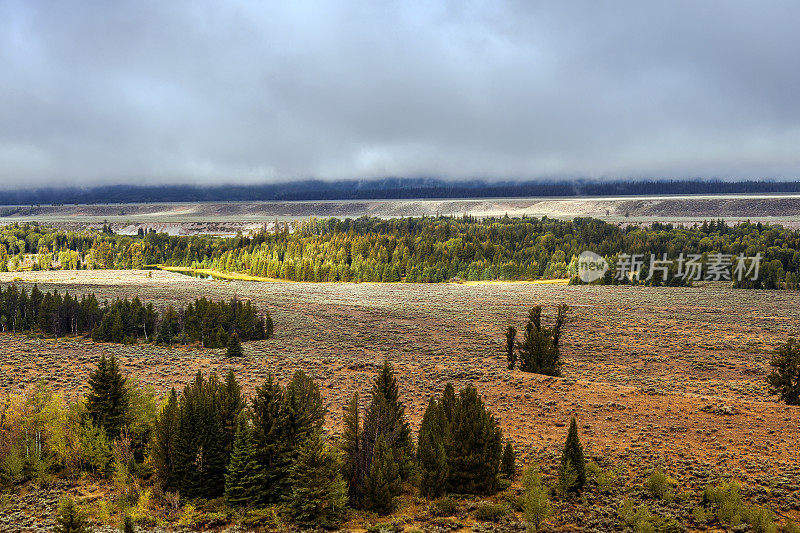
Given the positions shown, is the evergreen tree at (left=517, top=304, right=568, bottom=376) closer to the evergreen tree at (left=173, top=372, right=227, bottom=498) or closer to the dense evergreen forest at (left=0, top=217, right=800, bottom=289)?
the evergreen tree at (left=173, top=372, right=227, bottom=498)

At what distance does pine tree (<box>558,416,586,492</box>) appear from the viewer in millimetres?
30547

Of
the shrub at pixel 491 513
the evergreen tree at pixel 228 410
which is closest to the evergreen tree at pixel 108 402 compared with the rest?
the evergreen tree at pixel 228 410

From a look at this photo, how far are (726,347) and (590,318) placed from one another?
2502 centimetres

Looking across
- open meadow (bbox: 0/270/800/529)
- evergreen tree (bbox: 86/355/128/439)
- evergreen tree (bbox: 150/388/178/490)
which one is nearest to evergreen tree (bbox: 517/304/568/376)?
open meadow (bbox: 0/270/800/529)

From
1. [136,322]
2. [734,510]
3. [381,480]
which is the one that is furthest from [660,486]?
[136,322]

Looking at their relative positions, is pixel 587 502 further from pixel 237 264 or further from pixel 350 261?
pixel 237 264

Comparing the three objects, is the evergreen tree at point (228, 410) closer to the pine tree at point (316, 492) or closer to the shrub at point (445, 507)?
the pine tree at point (316, 492)

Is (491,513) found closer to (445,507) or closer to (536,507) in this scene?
(445,507)

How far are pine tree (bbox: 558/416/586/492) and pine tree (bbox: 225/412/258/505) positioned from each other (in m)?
16.6

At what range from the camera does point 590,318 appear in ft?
307

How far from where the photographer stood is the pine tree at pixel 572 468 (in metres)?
30.5

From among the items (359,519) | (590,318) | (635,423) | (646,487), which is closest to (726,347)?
(590,318)

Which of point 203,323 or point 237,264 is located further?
point 237,264

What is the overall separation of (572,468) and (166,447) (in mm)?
22984
